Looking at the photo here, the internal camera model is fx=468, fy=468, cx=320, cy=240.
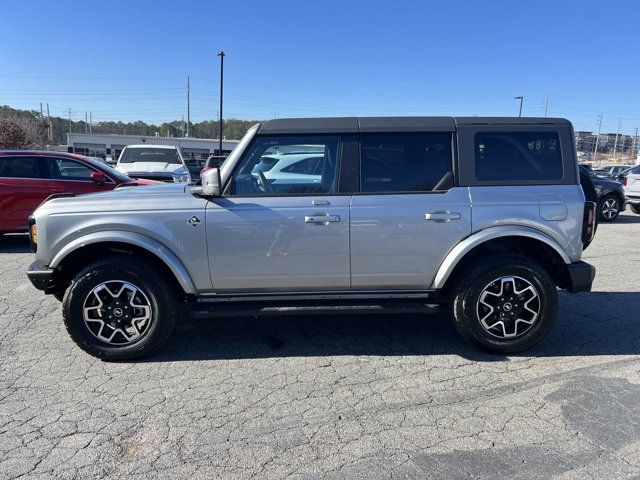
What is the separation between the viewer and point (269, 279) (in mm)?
3863

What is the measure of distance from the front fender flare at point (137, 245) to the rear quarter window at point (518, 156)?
8.54ft

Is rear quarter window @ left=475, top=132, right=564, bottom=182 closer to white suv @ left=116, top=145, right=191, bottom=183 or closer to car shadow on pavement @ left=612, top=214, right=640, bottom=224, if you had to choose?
white suv @ left=116, top=145, right=191, bottom=183

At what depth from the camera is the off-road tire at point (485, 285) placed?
152 inches

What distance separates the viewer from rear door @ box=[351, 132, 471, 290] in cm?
379

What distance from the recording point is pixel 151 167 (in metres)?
12.4

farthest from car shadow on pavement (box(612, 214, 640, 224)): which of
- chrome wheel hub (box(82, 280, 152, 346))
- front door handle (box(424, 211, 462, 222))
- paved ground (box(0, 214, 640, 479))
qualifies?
chrome wheel hub (box(82, 280, 152, 346))

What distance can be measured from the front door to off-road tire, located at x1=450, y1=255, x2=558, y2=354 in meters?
0.98

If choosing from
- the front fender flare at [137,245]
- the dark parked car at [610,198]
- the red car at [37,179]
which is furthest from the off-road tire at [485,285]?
the dark parked car at [610,198]

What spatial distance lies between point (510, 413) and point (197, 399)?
2137 millimetres

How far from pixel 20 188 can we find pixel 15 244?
1.25 meters

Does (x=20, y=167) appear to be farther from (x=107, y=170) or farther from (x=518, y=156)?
(x=518, y=156)

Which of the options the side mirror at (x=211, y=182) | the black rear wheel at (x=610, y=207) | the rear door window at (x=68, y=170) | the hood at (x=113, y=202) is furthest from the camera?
the black rear wheel at (x=610, y=207)

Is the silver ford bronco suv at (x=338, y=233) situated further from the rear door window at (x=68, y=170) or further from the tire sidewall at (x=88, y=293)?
the rear door window at (x=68, y=170)

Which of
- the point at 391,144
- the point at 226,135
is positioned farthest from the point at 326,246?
the point at 226,135
